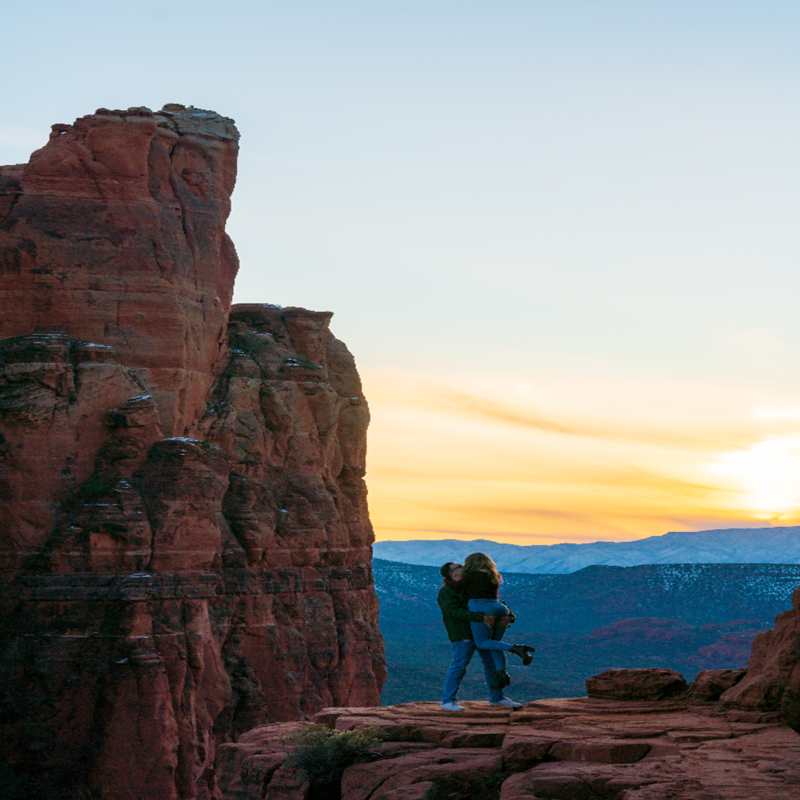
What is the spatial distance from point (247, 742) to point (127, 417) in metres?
18.7

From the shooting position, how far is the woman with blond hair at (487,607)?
18.2 m

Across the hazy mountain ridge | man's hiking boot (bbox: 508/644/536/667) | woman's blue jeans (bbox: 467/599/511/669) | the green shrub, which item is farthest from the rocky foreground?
the hazy mountain ridge

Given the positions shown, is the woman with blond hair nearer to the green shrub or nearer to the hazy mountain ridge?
the green shrub

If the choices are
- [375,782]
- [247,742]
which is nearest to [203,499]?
[247,742]

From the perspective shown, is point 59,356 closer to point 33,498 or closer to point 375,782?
point 33,498

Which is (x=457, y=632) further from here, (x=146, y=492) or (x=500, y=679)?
(x=146, y=492)

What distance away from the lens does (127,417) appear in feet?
119

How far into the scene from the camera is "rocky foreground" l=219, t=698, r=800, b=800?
520 inches

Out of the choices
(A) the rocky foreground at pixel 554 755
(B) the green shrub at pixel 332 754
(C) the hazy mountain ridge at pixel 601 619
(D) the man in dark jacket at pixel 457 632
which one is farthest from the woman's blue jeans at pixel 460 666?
(C) the hazy mountain ridge at pixel 601 619

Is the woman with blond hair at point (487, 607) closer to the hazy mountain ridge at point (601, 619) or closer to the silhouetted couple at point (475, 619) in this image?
the silhouetted couple at point (475, 619)

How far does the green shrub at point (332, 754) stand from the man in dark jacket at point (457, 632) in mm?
1990

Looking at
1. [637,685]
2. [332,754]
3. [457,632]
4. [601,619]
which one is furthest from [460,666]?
[601,619]

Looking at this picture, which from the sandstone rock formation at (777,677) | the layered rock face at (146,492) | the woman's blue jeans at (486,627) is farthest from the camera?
the layered rock face at (146,492)

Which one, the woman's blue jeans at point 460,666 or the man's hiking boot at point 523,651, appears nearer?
the man's hiking boot at point 523,651
